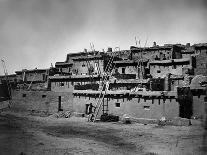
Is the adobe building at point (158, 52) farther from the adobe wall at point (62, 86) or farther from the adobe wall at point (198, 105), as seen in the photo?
the adobe wall at point (198, 105)

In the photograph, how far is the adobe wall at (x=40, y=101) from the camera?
3419 cm

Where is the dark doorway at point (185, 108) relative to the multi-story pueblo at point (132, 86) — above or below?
below

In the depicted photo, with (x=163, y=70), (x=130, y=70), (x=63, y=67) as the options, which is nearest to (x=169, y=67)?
(x=163, y=70)

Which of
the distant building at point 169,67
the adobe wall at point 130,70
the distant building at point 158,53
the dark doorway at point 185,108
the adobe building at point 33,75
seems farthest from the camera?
the adobe building at point 33,75

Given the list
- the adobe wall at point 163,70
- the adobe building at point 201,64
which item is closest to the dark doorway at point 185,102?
the adobe building at point 201,64

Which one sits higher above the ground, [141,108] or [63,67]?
[63,67]

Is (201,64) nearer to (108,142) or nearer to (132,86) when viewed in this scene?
(132,86)

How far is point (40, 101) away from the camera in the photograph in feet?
120

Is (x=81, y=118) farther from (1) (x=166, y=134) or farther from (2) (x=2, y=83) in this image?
(2) (x=2, y=83)

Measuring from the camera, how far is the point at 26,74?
52969mm

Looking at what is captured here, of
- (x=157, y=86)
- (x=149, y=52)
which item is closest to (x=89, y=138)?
(x=157, y=86)

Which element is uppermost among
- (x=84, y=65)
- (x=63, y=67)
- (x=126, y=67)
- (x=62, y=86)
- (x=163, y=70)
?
(x=63, y=67)

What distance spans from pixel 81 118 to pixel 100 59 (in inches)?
590

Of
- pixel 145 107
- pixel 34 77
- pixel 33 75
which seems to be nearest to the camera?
pixel 145 107
